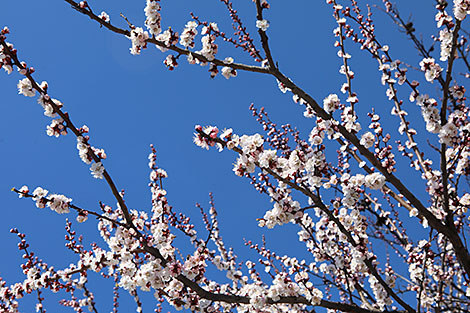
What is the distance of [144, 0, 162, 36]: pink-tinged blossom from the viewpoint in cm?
334

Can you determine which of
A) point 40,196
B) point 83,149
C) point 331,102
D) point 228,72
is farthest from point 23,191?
point 331,102

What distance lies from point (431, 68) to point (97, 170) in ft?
10.9

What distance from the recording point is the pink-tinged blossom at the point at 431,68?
11.3 feet

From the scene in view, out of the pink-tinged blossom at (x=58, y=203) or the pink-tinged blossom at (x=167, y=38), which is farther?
the pink-tinged blossom at (x=167, y=38)

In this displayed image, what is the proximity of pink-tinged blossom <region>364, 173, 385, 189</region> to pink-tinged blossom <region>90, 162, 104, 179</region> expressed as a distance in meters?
2.44

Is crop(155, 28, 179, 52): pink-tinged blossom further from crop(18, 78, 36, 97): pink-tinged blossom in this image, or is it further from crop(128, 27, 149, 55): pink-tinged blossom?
crop(18, 78, 36, 97): pink-tinged blossom

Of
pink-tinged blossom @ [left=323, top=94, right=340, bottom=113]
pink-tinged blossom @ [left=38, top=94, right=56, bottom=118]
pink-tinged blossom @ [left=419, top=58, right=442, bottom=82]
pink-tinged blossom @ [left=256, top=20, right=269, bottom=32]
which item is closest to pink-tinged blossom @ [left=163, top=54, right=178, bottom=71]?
pink-tinged blossom @ [left=256, top=20, right=269, bottom=32]

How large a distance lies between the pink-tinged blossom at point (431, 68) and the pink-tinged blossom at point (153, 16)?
263 centimetres

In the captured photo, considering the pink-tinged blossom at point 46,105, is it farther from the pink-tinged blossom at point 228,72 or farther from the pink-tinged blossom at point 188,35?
the pink-tinged blossom at point 228,72

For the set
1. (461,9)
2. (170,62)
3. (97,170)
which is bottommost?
(97,170)

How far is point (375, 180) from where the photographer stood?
3.34 m

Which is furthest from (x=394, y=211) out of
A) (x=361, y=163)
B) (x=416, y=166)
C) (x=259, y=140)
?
(x=259, y=140)

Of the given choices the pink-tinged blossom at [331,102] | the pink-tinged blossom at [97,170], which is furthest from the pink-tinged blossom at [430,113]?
the pink-tinged blossom at [97,170]

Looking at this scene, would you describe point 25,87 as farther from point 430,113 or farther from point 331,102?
point 430,113
